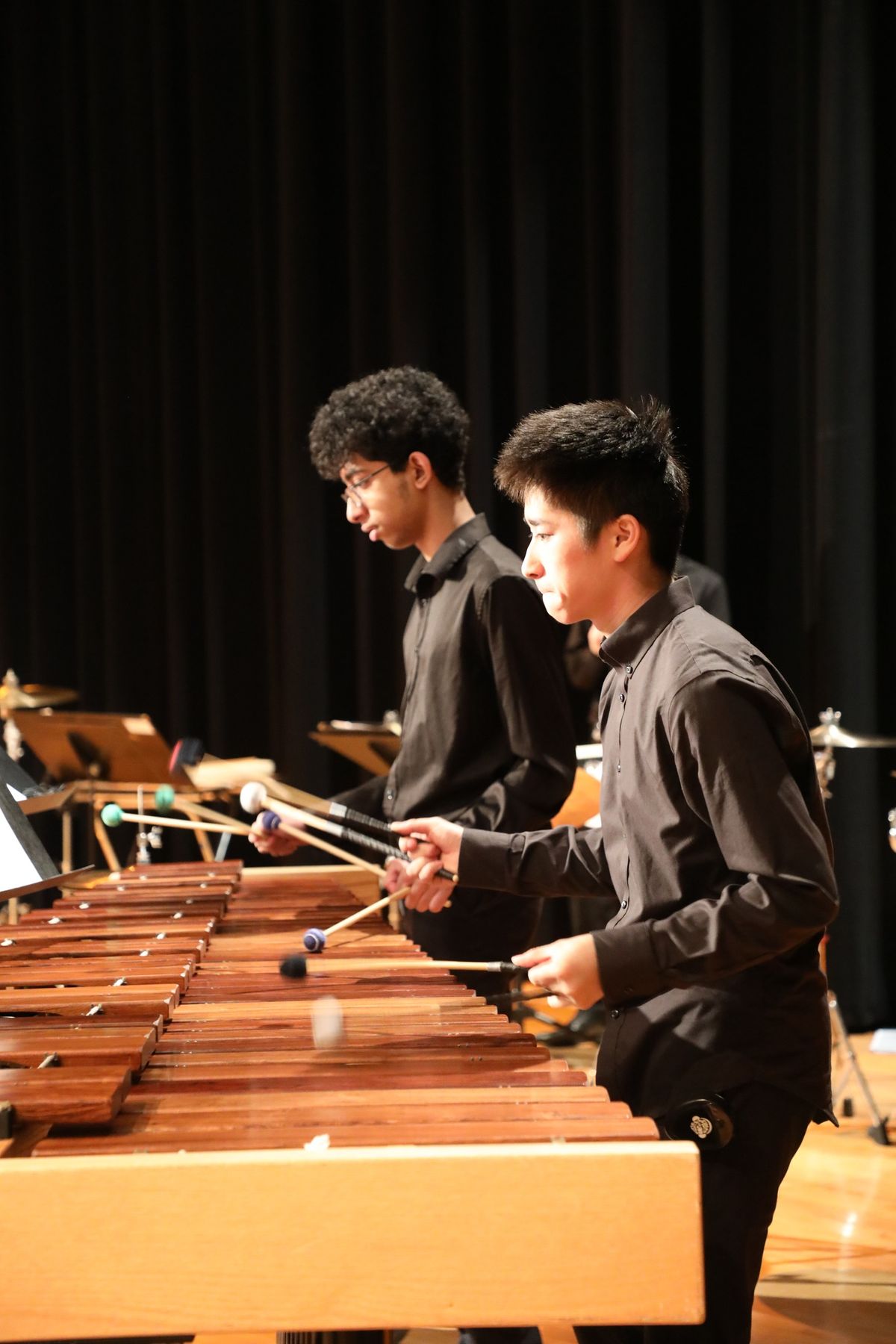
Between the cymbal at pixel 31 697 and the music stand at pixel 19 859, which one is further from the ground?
the music stand at pixel 19 859

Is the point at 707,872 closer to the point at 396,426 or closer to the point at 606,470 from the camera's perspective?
the point at 606,470

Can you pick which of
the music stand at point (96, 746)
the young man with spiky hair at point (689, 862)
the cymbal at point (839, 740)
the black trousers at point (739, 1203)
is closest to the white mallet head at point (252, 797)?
the young man with spiky hair at point (689, 862)

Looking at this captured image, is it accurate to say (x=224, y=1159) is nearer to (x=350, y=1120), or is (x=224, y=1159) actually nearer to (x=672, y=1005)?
(x=350, y=1120)

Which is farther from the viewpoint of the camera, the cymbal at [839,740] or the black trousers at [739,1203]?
the cymbal at [839,740]

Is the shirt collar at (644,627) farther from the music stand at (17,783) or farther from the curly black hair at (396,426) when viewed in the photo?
the curly black hair at (396,426)

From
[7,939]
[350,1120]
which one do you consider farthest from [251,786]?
[350,1120]

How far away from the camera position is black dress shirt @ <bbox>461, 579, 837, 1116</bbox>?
5.28ft

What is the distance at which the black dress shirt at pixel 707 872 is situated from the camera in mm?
1608

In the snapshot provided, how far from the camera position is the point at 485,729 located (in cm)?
277

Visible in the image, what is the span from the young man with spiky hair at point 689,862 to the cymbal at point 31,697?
12.4 feet

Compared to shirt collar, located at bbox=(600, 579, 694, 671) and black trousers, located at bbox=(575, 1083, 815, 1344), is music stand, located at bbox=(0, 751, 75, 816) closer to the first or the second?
shirt collar, located at bbox=(600, 579, 694, 671)

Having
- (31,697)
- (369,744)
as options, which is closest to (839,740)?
(369,744)

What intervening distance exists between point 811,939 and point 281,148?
5.09 meters

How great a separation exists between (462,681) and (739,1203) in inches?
50.7
